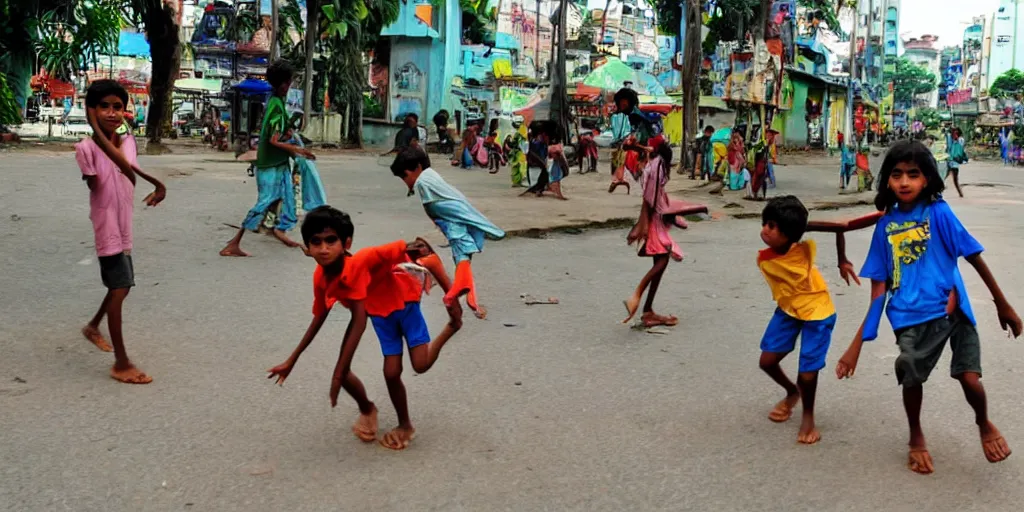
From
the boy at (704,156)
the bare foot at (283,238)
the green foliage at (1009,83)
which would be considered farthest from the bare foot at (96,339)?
the green foliage at (1009,83)

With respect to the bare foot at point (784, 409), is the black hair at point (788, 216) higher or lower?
higher

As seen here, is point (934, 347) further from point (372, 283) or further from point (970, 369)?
point (372, 283)

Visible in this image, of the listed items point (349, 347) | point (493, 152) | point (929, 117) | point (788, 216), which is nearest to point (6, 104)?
point (493, 152)

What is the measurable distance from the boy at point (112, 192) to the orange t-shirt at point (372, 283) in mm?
1516

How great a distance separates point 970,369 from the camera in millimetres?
3975

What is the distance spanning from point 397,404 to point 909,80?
131000 millimetres

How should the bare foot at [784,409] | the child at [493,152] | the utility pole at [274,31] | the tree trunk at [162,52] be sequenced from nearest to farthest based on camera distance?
the bare foot at [784,409]
the child at [493,152]
the utility pole at [274,31]
the tree trunk at [162,52]

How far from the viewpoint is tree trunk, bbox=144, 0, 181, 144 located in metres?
30.1

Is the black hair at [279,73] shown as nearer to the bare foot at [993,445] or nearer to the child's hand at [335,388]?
the child's hand at [335,388]

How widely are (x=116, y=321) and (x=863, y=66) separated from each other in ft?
258

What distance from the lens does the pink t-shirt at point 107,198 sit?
5.15 metres

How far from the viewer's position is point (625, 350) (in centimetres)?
620

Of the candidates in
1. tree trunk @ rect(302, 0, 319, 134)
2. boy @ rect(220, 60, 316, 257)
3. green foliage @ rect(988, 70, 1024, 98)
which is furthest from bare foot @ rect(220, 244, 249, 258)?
green foliage @ rect(988, 70, 1024, 98)

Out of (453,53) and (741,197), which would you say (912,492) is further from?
(453,53)
